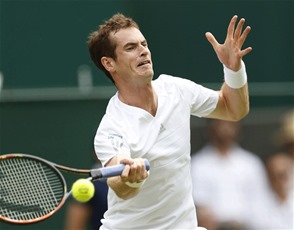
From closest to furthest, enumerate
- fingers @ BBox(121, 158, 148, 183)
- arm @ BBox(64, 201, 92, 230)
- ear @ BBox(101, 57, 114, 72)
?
1. fingers @ BBox(121, 158, 148, 183)
2. ear @ BBox(101, 57, 114, 72)
3. arm @ BBox(64, 201, 92, 230)

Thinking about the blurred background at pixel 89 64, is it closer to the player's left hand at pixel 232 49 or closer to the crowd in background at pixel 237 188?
the crowd in background at pixel 237 188

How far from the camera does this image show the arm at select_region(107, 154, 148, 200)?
575 cm

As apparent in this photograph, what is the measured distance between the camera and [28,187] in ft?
21.0

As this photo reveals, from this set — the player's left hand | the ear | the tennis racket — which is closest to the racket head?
the tennis racket

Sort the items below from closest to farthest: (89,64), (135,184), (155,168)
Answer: (135,184) < (155,168) < (89,64)

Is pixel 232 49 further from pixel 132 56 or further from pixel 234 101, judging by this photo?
pixel 132 56

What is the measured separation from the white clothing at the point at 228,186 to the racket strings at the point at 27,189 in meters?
3.82

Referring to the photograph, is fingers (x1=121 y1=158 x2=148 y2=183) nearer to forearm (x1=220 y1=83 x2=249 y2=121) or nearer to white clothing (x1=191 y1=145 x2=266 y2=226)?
forearm (x1=220 y1=83 x2=249 y2=121)

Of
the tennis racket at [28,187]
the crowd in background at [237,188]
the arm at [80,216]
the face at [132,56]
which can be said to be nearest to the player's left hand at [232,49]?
the face at [132,56]

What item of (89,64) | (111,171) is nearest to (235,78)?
(111,171)

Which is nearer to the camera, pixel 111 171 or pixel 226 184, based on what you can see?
pixel 111 171

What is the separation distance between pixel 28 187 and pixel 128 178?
859 millimetres

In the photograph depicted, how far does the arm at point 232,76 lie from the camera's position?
6.61m

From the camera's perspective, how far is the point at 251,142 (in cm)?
1141
